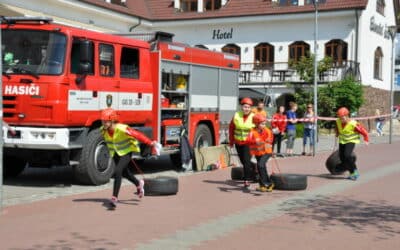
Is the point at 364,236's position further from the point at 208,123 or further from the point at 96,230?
the point at 208,123

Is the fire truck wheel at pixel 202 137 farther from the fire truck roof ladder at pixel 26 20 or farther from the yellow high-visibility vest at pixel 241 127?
the fire truck roof ladder at pixel 26 20

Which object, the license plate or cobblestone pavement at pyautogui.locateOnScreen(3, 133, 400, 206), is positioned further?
the license plate

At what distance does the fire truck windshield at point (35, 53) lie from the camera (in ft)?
37.6

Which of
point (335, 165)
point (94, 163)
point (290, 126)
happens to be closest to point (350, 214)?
point (94, 163)

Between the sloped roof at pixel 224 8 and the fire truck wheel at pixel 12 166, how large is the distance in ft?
75.2

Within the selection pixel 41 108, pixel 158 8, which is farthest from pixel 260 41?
pixel 41 108

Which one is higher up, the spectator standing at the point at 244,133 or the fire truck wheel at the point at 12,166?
the spectator standing at the point at 244,133

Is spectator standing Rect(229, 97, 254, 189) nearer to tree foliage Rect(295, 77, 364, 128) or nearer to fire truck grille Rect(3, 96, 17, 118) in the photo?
fire truck grille Rect(3, 96, 17, 118)

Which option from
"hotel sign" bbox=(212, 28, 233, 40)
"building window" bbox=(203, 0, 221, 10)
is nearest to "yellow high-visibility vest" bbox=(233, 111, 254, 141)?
"hotel sign" bbox=(212, 28, 233, 40)

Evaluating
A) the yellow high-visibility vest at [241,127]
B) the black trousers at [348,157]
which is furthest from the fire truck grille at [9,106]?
the black trousers at [348,157]

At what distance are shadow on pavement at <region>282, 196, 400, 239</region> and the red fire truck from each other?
13.6 ft

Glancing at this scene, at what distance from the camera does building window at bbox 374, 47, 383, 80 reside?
41.9 metres

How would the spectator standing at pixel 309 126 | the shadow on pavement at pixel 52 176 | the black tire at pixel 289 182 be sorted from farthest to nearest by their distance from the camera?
the spectator standing at pixel 309 126 < the shadow on pavement at pixel 52 176 < the black tire at pixel 289 182

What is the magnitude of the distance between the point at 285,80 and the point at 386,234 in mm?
31956
